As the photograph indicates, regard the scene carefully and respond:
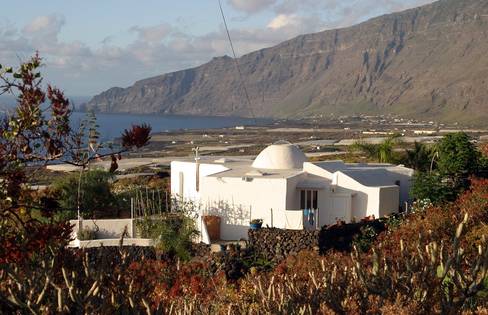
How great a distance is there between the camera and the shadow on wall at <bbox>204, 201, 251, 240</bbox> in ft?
82.8

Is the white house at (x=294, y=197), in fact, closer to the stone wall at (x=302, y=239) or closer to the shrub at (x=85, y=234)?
the stone wall at (x=302, y=239)

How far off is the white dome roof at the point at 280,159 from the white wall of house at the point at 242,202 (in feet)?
10.4

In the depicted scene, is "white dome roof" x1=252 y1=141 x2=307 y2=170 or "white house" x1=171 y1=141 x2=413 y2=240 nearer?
"white house" x1=171 y1=141 x2=413 y2=240

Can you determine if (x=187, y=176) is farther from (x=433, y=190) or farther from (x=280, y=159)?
(x=433, y=190)

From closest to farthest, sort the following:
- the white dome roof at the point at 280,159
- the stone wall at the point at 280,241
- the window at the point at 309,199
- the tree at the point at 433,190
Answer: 1. the stone wall at the point at 280,241
2. the tree at the point at 433,190
3. the window at the point at 309,199
4. the white dome roof at the point at 280,159

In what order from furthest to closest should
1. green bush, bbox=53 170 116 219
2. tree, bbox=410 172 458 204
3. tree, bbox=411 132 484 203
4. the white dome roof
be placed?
the white dome roof < green bush, bbox=53 170 116 219 < tree, bbox=411 132 484 203 < tree, bbox=410 172 458 204

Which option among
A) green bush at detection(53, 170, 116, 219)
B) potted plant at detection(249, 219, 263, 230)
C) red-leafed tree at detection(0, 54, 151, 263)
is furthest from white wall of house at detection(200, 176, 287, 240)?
red-leafed tree at detection(0, 54, 151, 263)

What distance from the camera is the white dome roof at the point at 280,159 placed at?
93.6 ft

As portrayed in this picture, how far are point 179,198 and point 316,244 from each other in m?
8.02

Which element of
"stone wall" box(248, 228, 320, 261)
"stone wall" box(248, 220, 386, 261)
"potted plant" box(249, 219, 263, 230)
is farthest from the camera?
"potted plant" box(249, 219, 263, 230)

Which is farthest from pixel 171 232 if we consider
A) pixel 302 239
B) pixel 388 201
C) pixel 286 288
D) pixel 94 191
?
pixel 286 288

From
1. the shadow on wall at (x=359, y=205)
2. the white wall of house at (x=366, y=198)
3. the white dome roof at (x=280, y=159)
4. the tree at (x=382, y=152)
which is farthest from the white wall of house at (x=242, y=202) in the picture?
the tree at (x=382, y=152)

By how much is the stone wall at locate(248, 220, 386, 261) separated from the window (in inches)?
109

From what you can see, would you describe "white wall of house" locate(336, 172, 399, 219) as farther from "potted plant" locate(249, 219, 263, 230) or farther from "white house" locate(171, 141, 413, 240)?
"potted plant" locate(249, 219, 263, 230)
